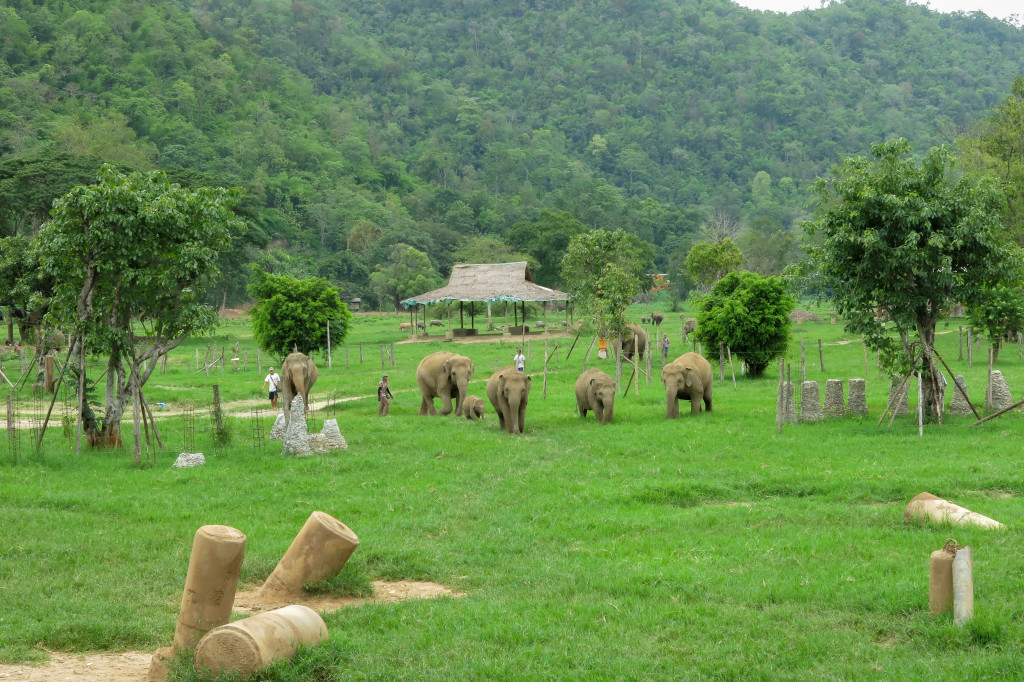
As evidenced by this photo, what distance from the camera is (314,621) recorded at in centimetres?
782

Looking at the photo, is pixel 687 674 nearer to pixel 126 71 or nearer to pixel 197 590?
pixel 197 590

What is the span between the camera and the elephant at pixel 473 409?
2297cm

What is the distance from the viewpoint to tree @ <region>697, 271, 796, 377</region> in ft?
99.8

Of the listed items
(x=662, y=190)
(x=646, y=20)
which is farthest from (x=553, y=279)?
(x=646, y=20)

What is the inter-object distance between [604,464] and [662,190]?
138867mm

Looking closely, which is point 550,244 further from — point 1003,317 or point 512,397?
point 512,397

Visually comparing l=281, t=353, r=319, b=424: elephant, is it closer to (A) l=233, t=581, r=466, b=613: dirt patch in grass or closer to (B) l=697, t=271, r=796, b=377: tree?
(A) l=233, t=581, r=466, b=613: dirt patch in grass

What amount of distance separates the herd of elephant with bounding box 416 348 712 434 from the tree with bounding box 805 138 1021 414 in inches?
149

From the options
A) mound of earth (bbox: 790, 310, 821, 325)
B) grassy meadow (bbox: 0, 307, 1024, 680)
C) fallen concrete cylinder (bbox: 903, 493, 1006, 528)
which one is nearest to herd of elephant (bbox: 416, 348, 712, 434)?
grassy meadow (bbox: 0, 307, 1024, 680)

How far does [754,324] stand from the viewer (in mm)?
30297

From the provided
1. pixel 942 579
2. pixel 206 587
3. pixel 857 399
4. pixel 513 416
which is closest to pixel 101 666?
pixel 206 587

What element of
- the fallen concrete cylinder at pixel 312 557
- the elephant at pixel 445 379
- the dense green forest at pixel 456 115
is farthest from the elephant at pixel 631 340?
the dense green forest at pixel 456 115

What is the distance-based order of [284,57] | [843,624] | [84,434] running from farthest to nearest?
1. [284,57]
2. [84,434]
3. [843,624]

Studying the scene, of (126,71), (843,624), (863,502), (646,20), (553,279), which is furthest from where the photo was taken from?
(646,20)
